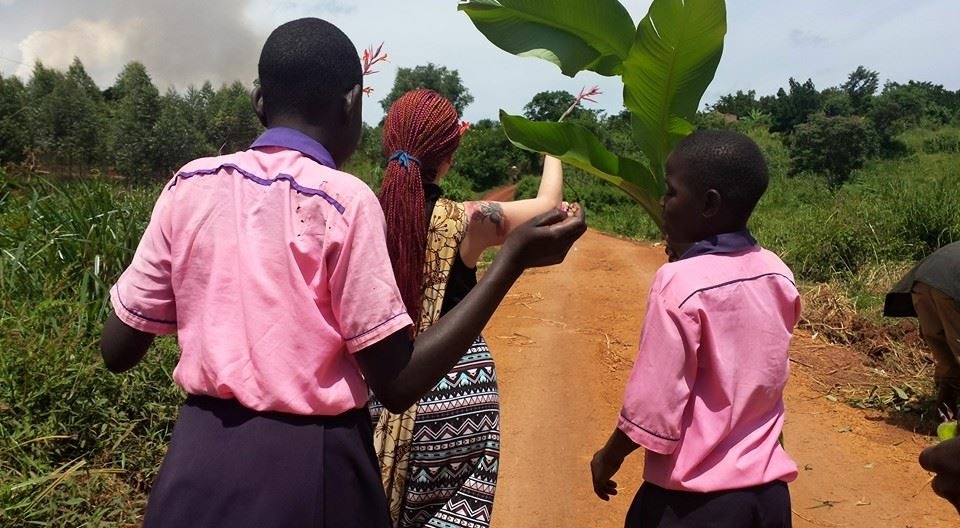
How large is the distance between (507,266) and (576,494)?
3.11 m

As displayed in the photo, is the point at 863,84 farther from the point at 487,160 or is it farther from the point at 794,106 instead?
the point at 487,160

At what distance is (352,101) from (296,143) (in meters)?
0.15

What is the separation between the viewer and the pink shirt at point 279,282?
1318 millimetres

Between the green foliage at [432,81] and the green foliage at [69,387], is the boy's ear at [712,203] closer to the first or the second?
the green foliage at [69,387]

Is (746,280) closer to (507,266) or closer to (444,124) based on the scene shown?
(507,266)

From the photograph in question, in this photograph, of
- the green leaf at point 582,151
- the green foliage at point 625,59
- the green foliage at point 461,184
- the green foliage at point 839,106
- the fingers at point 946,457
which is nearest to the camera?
the fingers at point 946,457

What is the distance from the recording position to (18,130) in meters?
26.8

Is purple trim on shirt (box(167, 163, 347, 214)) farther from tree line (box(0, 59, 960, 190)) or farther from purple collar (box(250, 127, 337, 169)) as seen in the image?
tree line (box(0, 59, 960, 190))

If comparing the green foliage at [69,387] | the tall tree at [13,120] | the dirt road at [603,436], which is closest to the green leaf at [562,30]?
the dirt road at [603,436]

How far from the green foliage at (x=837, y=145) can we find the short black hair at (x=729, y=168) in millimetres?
23021

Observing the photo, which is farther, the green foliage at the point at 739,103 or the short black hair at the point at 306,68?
the green foliage at the point at 739,103

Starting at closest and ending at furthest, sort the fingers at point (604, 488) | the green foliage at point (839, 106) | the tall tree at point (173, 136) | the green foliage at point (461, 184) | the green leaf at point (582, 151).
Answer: the fingers at point (604, 488)
the green leaf at point (582, 151)
the green foliage at point (461, 184)
the green foliage at point (839, 106)
the tall tree at point (173, 136)

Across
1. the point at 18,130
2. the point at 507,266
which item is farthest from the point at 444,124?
the point at 18,130

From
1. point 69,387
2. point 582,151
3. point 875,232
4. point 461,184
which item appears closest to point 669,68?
point 582,151
